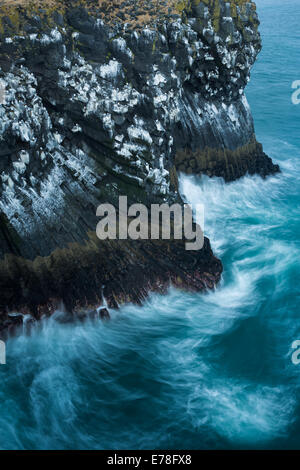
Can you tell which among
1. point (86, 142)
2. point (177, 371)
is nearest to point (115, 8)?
point (86, 142)

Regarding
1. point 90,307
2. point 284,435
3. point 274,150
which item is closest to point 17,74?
point 90,307

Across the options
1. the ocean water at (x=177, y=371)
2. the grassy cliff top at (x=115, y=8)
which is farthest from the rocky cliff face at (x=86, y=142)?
the ocean water at (x=177, y=371)

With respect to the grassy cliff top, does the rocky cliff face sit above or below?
below

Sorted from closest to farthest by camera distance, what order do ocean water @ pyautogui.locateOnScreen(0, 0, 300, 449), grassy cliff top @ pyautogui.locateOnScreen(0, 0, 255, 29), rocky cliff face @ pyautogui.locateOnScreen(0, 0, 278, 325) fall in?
ocean water @ pyautogui.locateOnScreen(0, 0, 300, 449), rocky cliff face @ pyautogui.locateOnScreen(0, 0, 278, 325), grassy cliff top @ pyautogui.locateOnScreen(0, 0, 255, 29)

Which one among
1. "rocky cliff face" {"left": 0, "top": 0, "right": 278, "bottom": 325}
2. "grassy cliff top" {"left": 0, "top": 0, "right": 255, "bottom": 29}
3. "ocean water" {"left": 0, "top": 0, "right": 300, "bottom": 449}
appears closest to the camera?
"ocean water" {"left": 0, "top": 0, "right": 300, "bottom": 449}

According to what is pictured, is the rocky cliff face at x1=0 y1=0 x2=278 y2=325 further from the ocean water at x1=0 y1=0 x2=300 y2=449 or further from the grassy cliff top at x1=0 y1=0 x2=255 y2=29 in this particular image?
the ocean water at x1=0 y1=0 x2=300 y2=449

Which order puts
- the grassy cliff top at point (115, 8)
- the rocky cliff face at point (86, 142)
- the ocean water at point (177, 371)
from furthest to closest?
the grassy cliff top at point (115, 8) < the rocky cliff face at point (86, 142) < the ocean water at point (177, 371)

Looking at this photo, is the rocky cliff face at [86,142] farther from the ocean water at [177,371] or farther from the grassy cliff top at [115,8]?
the ocean water at [177,371]

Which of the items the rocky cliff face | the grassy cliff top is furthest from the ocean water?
the grassy cliff top
